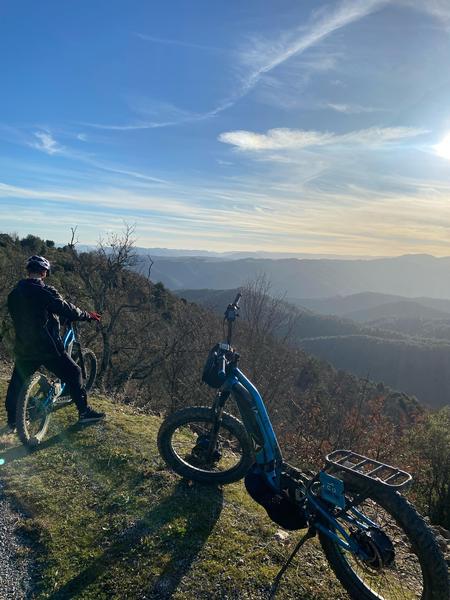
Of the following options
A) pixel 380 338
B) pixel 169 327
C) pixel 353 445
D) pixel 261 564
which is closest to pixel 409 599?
pixel 261 564

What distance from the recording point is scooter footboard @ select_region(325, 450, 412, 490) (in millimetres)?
3436

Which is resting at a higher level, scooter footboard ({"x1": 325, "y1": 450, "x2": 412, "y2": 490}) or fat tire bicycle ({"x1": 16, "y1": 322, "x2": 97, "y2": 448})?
scooter footboard ({"x1": 325, "y1": 450, "x2": 412, "y2": 490})

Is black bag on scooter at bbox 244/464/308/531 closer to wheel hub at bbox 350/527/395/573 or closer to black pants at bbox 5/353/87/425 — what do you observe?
wheel hub at bbox 350/527/395/573

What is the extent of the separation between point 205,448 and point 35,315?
9.49 feet

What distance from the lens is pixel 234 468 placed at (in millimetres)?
5074

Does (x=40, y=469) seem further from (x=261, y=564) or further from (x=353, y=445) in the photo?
(x=353, y=445)

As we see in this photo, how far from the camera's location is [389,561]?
3371 millimetres

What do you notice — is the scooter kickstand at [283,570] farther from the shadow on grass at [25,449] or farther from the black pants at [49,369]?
the black pants at [49,369]

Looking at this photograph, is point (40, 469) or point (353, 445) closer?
point (40, 469)

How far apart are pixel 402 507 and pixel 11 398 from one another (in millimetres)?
5423

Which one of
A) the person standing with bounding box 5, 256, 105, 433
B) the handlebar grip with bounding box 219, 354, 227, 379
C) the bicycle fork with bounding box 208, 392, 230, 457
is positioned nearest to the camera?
the handlebar grip with bounding box 219, 354, 227, 379

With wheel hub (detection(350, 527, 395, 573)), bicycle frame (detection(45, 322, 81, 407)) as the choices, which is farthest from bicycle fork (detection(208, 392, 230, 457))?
bicycle frame (detection(45, 322, 81, 407))

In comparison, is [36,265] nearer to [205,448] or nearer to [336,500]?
[205,448]

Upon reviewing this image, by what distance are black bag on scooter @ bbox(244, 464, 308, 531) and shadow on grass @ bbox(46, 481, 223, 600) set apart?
2.16 feet
